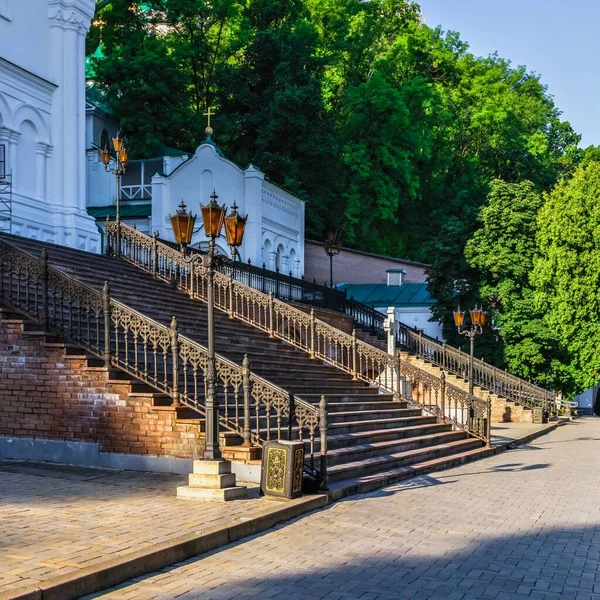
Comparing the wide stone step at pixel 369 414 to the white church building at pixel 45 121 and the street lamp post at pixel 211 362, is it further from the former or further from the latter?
the white church building at pixel 45 121

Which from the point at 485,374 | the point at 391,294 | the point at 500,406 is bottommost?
the point at 500,406

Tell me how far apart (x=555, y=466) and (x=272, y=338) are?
7547 millimetres

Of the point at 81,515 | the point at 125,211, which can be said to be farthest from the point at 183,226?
the point at 125,211

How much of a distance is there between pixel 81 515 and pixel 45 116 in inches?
723

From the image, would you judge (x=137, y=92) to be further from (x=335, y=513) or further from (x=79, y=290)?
(x=335, y=513)

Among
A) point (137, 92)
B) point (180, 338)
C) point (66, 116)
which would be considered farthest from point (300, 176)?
point (180, 338)

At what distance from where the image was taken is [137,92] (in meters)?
43.7

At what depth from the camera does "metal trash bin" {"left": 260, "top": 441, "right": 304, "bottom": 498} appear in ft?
37.0

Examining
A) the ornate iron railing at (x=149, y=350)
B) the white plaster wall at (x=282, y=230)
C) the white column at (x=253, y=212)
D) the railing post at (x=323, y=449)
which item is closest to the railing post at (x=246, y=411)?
the ornate iron railing at (x=149, y=350)

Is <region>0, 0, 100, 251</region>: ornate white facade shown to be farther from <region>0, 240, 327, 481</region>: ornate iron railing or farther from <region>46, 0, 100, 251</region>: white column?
<region>0, 240, 327, 481</region>: ornate iron railing

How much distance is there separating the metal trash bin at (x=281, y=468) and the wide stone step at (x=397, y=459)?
5.61 feet

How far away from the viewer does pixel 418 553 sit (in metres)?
8.99

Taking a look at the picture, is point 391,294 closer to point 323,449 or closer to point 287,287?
point 287,287

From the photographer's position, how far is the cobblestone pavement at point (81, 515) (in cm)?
750
